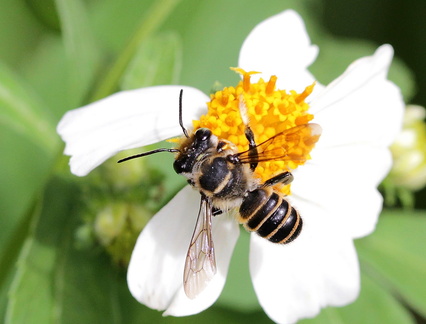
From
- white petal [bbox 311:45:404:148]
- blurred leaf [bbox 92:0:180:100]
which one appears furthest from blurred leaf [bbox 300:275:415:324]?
blurred leaf [bbox 92:0:180:100]

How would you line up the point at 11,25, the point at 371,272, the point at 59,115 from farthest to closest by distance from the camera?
1. the point at 11,25
2. the point at 59,115
3. the point at 371,272

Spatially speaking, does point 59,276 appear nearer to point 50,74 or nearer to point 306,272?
point 306,272

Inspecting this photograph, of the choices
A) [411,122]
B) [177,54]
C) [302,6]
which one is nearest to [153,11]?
[177,54]

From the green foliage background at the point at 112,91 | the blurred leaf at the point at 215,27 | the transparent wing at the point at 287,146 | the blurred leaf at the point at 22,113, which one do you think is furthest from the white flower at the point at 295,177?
the blurred leaf at the point at 215,27

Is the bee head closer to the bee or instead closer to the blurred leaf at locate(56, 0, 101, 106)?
the bee

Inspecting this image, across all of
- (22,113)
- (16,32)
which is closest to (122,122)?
(22,113)

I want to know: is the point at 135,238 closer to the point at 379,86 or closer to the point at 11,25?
the point at 379,86

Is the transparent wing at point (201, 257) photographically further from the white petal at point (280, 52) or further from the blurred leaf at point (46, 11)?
the blurred leaf at point (46, 11)
